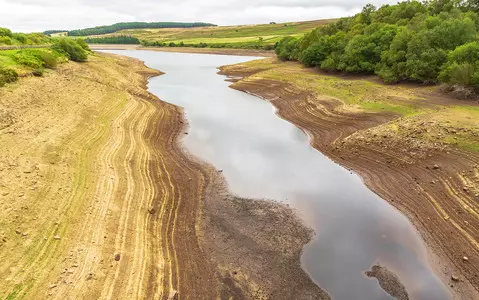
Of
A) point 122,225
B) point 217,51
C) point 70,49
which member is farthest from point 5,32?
point 217,51

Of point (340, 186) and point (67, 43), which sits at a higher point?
point (67, 43)

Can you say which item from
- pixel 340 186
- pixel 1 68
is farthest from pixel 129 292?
pixel 1 68

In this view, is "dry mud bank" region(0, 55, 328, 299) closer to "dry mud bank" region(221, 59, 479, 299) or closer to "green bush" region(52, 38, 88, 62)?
"dry mud bank" region(221, 59, 479, 299)

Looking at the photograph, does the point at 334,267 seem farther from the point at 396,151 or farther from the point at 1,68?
the point at 1,68

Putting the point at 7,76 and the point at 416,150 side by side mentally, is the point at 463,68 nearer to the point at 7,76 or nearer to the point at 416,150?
the point at 416,150

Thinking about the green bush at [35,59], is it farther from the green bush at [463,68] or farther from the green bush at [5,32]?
the green bush at [463,68]

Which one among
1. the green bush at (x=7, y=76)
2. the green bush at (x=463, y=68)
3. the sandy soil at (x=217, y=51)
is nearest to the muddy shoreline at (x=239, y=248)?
the green bush at (x=7, y=76)
